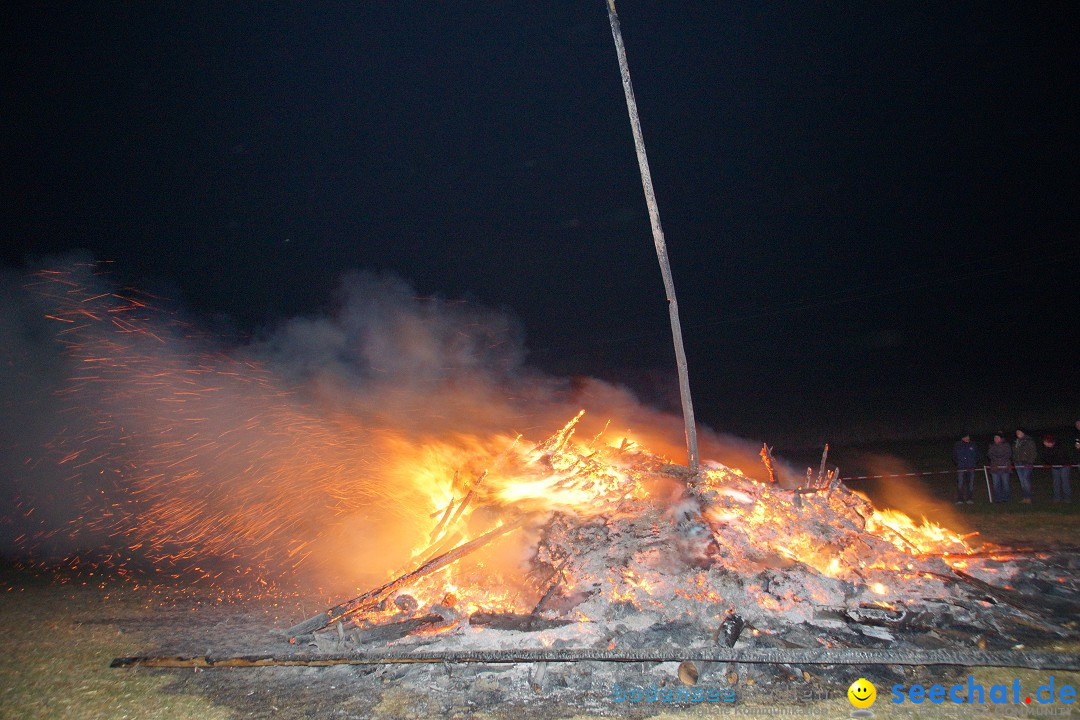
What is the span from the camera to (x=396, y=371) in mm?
9492

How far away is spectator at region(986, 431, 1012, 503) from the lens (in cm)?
1194

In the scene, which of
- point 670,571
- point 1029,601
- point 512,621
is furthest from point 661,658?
point 1029,601

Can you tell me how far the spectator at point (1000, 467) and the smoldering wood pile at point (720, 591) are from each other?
559cm

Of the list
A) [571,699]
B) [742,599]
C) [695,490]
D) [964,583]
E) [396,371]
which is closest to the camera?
A: [571,699]

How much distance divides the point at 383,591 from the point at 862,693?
14.5 feet

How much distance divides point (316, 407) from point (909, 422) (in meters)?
23.0

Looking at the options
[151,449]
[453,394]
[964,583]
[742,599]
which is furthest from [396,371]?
[964,583]

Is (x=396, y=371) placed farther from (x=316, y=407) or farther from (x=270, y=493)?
(x=270, y=493)

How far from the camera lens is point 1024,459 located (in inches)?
473

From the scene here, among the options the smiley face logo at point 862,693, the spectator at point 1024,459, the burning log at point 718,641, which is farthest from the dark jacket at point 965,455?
the smiley face logo at point 862,693

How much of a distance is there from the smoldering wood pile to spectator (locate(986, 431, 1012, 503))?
18.3 ft

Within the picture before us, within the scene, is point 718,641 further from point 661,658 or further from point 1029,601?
point 1029,601

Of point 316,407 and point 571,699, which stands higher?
point 316,407

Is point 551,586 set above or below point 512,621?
above
